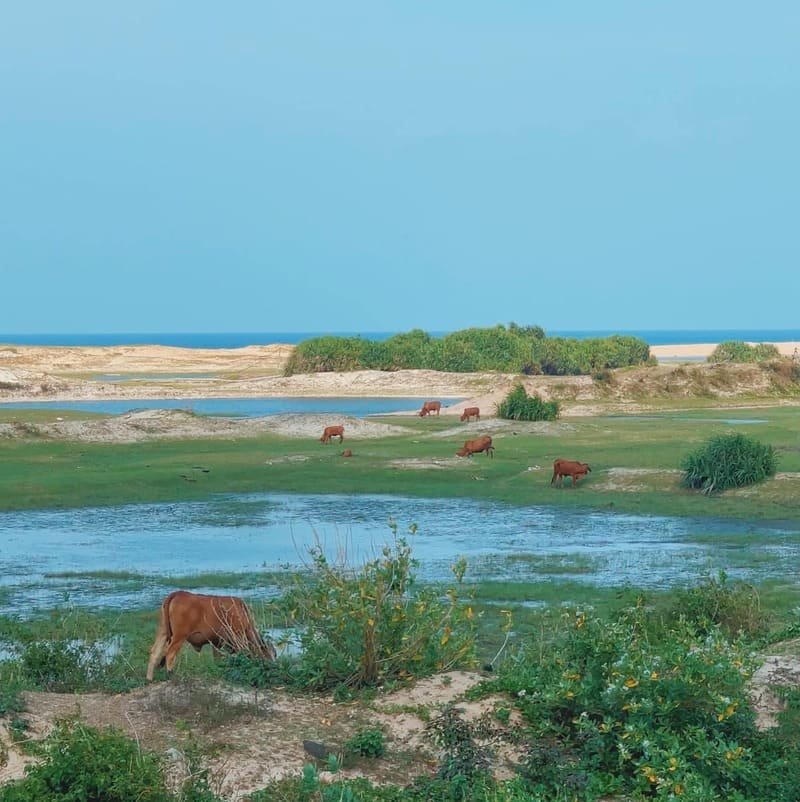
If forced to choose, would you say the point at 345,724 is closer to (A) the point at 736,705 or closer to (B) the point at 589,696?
(B) the point at 589,696

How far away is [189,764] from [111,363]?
9823 centimetres

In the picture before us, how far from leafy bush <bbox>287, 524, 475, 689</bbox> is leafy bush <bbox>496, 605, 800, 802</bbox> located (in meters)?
0.88

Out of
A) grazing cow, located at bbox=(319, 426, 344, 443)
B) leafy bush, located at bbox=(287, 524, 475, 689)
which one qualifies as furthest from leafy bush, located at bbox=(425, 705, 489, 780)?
grazing cow, located at bbox=(319, 426, 344, 443)

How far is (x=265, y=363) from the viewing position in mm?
105438

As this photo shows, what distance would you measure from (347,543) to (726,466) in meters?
10.1

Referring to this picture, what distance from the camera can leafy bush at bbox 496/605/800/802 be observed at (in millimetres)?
7535

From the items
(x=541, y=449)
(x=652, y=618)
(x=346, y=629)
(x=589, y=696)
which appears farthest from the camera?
(x=541, y=449)

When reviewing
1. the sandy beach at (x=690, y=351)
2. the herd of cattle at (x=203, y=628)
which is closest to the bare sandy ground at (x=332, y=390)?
the herd of cattle at (x=203, y=628)

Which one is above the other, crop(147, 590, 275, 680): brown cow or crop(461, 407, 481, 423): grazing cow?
crop(461, 407, 481, 423): grazing cow

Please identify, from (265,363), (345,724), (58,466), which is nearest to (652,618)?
(345,724)

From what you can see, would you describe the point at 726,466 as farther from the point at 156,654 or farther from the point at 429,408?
the point at 429,408

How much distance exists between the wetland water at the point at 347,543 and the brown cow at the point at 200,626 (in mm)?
6267

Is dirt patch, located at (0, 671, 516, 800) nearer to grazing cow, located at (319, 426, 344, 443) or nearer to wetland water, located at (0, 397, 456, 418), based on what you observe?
grazing cow, located at (319, 426, 344, 443)

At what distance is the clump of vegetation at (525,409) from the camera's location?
44.6 metres
